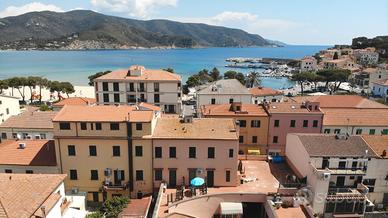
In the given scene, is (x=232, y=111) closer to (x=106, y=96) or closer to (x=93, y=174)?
(x=93, y=174)

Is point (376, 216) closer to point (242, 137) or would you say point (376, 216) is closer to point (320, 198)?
point (320, 198)

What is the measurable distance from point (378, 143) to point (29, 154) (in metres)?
39.5

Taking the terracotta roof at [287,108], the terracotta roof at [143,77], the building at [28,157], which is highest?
the terracotta roof at [143,77]

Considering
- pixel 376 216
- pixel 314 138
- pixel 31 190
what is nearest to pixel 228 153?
pixel 314 138

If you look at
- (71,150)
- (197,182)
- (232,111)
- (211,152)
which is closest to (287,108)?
(232,111)

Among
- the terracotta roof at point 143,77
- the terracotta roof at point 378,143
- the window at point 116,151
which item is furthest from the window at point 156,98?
the terracotta roof at point 378,143

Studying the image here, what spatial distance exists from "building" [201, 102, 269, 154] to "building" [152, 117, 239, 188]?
11.3 m

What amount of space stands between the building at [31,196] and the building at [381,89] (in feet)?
321

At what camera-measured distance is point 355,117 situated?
49.8 meters

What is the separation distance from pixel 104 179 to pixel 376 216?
2878 cm

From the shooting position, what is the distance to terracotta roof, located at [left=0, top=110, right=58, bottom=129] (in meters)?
49.8

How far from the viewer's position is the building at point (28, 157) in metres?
35.3

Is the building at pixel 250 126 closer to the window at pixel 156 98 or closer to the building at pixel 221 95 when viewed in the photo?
the building at pixel 221 95

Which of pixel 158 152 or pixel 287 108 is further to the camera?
pixel 287 108
